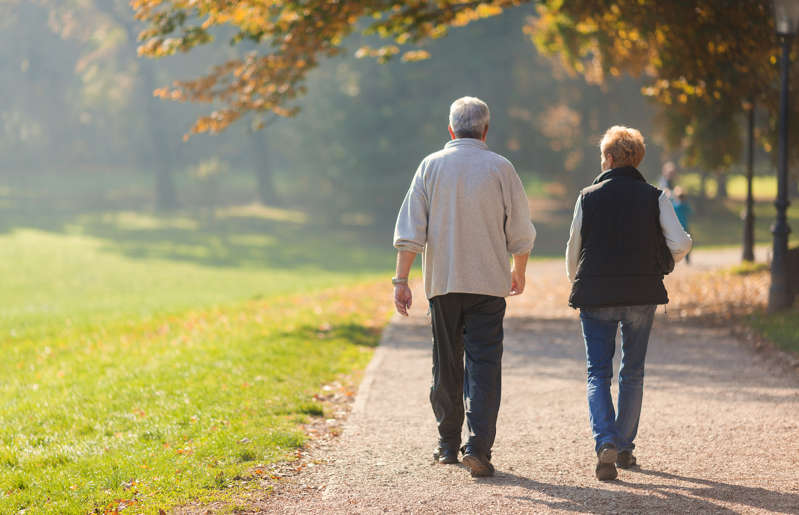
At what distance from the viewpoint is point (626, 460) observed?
208 inches

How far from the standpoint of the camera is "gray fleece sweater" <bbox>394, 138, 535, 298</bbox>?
5.12 meters

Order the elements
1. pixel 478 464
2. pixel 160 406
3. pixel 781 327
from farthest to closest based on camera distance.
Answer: pixel 781 327 < pixel 160 406 < pixel 478 464

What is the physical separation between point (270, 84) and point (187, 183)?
52.6 m

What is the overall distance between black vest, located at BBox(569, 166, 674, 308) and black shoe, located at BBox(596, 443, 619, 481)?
0.81 metres

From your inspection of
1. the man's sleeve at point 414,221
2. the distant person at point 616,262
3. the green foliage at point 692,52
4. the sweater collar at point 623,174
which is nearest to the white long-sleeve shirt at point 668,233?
the distant person at point 616,262

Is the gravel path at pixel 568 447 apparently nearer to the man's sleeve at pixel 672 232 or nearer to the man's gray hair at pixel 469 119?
the man's sleeve at pixel 672 232

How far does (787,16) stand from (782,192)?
2.22 metres

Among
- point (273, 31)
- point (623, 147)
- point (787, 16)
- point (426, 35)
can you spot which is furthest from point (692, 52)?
point (623, 147)

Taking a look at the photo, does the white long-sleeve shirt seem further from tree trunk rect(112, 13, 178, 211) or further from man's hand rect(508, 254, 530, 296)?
tree trunk rect(112, 13, 178, 211)

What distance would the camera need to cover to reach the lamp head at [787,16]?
10.6 m

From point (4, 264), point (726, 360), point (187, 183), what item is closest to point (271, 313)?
point (726, 360)

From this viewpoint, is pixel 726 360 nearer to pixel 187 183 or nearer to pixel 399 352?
pixel 399 352

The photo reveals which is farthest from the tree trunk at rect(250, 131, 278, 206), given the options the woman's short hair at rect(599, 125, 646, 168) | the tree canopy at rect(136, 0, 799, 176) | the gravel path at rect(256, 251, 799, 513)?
the woman's short hair at rect(599, 125, 646, 168)

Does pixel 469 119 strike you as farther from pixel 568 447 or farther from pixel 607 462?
pixel 568 447
